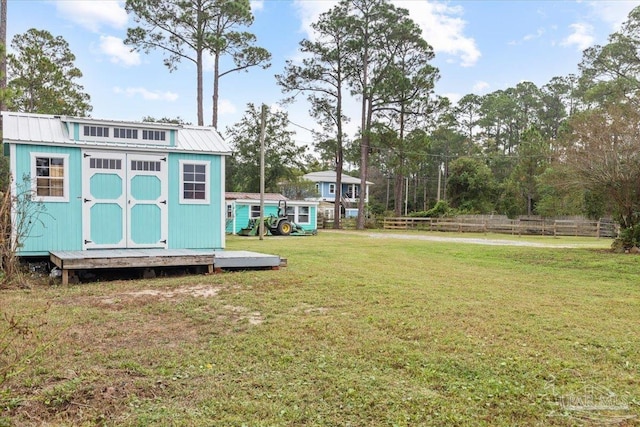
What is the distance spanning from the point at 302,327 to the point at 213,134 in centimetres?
732

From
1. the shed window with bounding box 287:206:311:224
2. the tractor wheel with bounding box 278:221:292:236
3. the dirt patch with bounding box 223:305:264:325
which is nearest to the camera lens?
the dirt patch with bounding box 223:305:264:325

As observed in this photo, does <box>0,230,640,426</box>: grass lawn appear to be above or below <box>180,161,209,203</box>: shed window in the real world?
below

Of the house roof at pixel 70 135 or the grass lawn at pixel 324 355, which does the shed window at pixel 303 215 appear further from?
the grass lawn at pixel 324 355

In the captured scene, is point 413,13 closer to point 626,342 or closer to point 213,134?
point 213,134

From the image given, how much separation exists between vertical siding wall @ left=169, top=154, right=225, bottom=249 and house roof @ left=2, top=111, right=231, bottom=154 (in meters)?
0.25

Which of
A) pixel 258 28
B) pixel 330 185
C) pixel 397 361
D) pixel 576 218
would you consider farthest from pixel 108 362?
pixel 330 185

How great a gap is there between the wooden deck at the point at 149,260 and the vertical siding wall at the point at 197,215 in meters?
0.87

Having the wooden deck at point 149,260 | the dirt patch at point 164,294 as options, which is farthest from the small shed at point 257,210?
the dirt patch at point 164,294

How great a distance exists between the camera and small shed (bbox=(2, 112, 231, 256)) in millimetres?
9008

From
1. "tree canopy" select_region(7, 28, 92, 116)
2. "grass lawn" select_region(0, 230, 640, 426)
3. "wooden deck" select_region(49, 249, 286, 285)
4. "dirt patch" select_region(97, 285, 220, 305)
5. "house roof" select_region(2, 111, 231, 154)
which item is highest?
"tree canopy" select_region(7, 28, 92, 116)

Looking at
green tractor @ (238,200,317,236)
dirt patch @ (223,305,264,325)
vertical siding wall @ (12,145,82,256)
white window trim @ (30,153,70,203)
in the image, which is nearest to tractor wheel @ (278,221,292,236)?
green tractor @ (238,200,317,236)

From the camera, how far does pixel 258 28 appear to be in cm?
2495

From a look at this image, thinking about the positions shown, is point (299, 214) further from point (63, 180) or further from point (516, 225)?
point (63, 180)

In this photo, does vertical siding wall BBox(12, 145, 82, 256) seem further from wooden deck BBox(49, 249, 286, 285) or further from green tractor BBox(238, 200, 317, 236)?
green tractor BBox(238, 200, 317, 236)
